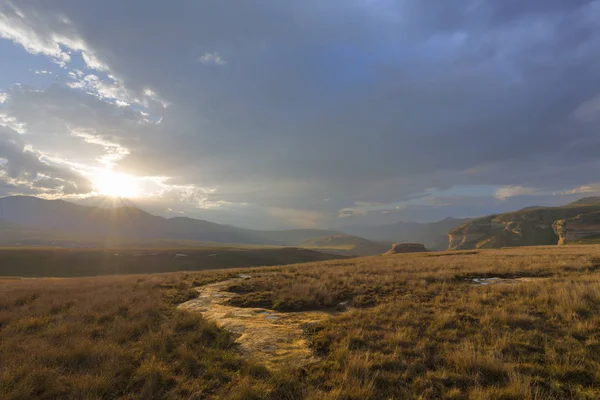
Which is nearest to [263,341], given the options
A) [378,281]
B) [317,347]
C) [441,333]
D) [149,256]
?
[317,347]

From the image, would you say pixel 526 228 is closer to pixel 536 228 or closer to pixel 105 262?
pixel 536 228

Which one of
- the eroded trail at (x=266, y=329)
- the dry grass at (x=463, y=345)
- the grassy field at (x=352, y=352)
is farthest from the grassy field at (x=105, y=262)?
the dry grass at (x=463, y=345)

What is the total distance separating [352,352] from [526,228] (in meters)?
216

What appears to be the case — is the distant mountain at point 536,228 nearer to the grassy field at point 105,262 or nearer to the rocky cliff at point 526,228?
the rocky cliff at point 526,228

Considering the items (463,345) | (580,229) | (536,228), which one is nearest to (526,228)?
(536,228)

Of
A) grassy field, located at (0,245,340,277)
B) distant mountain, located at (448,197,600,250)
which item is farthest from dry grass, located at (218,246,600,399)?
distant mountain, located at (448,197,600,250)

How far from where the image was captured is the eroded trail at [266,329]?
22.7 feet

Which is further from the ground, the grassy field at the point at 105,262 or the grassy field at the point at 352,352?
the grassy field at the point at 352,352

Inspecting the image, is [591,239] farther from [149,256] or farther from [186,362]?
[149,256]

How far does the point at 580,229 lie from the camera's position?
424 ft

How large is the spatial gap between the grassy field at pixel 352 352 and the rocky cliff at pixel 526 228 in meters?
178

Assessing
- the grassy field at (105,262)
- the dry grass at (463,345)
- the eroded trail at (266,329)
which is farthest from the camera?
the grassy field at (105,262)

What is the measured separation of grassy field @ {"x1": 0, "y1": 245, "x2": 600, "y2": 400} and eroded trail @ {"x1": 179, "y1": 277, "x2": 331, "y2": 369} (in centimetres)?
48

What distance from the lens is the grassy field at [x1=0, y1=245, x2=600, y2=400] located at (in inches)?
207
